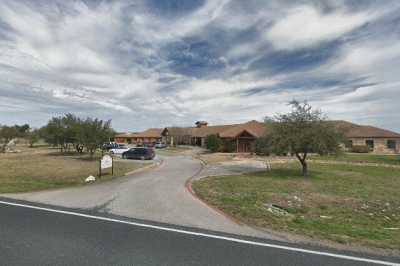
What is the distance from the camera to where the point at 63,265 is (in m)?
3.95

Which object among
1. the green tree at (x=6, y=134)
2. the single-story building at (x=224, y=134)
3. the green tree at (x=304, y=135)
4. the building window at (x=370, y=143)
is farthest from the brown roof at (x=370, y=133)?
the green tree at (x=6, y=134)

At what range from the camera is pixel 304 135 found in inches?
603

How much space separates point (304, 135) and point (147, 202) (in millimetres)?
11034

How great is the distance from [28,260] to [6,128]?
60.2 m

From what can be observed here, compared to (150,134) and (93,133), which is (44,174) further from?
(150,134)

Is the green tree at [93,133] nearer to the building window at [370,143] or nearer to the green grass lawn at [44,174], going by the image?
the green grass lawn at [44,174]

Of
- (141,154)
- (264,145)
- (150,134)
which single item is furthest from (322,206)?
(150,134)

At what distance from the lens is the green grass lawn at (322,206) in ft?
19.0

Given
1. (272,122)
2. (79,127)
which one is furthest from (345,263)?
(79,127)

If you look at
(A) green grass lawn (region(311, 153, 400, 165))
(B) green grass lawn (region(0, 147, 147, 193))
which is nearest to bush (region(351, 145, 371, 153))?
(A) green grass lawn (region(311, 153, 400, 165))

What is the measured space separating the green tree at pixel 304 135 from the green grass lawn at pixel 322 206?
7.48ft

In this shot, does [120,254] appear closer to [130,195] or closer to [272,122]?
[130,195]

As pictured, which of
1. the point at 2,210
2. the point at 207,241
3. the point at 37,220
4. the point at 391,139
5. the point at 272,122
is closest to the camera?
the point at 207,241

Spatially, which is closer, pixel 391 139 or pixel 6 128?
pixel 391 139
